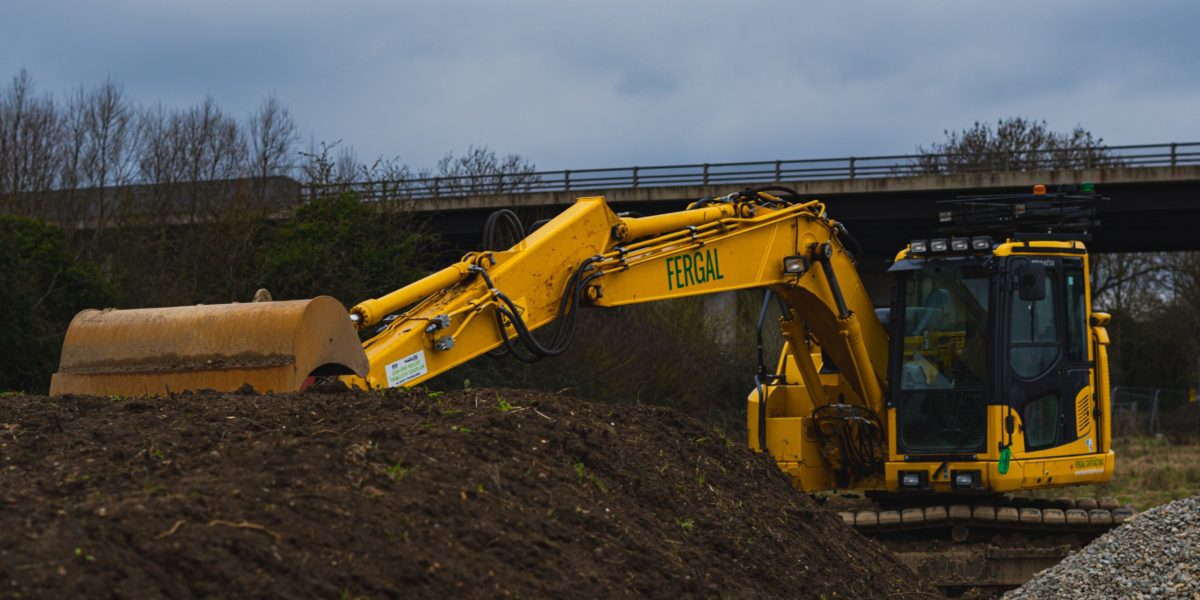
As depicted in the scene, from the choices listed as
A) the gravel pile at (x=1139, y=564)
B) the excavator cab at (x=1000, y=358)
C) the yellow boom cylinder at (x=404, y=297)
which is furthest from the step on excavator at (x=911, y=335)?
the gravel pile at (x=1139, y=564)

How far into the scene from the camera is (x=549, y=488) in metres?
6.00

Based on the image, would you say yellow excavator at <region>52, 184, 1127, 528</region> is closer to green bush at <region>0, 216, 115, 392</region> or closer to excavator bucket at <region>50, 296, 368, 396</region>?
excavator bucket at <region>50, 296, 368, 396</region>

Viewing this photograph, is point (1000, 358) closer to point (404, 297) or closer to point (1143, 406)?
point (404, 297)

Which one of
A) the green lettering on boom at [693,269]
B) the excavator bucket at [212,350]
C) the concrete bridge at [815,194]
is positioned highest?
the concrete bridge at [815,194]

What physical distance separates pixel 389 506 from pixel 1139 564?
6.30 metres

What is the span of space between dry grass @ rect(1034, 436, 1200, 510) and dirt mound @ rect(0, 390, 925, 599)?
11891 millimetres

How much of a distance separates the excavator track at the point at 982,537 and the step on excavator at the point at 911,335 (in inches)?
1.0

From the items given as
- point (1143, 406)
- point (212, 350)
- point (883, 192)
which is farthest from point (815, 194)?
point (212, 350)

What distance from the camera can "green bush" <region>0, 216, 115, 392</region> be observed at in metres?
21.3

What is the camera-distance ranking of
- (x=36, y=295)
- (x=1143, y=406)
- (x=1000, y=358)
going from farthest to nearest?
1. (x=1143, y=406)
2. (x=36, y=295)
3. (x=1000, y=358)

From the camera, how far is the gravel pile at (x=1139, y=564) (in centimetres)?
899

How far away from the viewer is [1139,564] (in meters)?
9.45

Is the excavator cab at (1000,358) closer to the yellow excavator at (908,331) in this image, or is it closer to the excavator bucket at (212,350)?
the yellow excavator at (908,331)

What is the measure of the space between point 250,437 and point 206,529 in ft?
4.09
